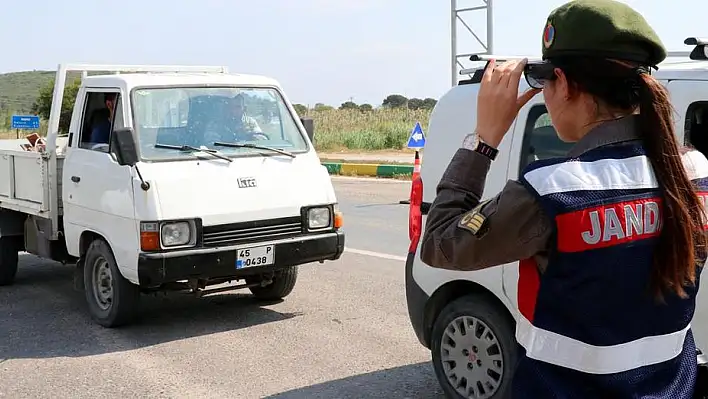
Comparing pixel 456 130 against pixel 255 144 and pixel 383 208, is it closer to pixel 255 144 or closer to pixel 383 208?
pixel 255 144

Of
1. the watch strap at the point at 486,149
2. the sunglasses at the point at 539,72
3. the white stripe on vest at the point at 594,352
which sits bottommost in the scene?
the white stripe on vest at the point at 594,352

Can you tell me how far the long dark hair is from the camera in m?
1.78

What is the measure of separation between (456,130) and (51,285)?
5583mm

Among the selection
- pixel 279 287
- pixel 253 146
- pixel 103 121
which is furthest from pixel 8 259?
pixel 253 146

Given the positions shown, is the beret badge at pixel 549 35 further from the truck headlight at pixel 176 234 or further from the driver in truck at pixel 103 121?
the driver in truck at pixel 103 121

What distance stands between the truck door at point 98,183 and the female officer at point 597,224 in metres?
5.10

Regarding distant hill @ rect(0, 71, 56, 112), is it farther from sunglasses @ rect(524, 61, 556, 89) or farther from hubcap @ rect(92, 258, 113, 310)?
sunglasses @ rect(524, 61, 556, 89)

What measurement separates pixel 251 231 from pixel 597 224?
Answer: 530cm

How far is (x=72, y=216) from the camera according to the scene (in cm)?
744

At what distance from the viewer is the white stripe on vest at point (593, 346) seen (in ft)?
5.80

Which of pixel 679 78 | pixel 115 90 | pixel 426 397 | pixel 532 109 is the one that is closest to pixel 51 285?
pixel 115 90

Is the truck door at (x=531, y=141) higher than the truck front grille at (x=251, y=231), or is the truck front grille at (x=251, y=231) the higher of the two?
the truck door at (x=531, y=141)

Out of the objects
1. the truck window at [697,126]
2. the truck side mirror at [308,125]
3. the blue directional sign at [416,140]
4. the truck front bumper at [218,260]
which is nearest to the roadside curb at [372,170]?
the blue directional sign at [416,140]

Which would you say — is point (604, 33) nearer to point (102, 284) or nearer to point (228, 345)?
point (228, 345)
